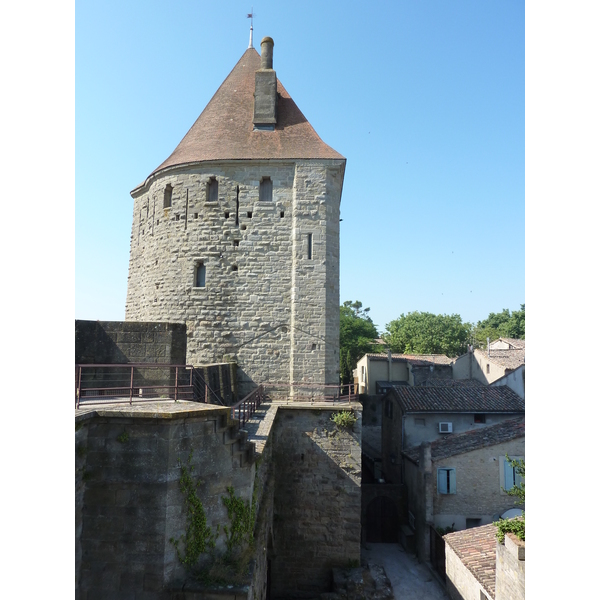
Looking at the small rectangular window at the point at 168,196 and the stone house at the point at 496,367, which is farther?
the stone house at the point at 496,367

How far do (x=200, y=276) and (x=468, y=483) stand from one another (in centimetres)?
1162

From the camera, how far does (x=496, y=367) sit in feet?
80.8

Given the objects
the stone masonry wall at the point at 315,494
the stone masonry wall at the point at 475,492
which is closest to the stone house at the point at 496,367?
the stone masonry wall at the point at 475,492

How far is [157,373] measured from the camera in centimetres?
834

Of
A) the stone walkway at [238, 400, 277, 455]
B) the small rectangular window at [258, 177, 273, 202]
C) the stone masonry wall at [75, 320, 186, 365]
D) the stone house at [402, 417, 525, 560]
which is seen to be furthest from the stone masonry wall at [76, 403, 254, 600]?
the stone house at [402, 417, 525, 560]

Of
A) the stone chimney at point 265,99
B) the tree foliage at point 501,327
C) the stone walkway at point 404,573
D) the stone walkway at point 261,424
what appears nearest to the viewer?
the stone walkway at point 261,424

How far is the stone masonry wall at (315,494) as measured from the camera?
13.0m

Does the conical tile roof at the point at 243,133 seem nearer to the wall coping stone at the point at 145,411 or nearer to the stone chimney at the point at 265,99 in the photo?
the stone chimney at the point at 265,99

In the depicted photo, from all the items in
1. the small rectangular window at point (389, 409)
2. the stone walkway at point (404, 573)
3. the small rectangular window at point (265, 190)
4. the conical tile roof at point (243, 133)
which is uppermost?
the conical tile roof at point (243, 133)

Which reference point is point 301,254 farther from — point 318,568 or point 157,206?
point 318,568

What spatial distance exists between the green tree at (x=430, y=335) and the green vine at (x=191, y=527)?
40710 mm
